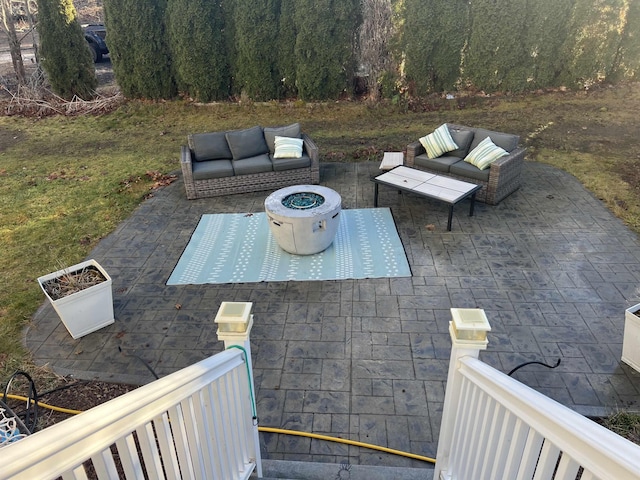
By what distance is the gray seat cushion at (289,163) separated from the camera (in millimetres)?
7258

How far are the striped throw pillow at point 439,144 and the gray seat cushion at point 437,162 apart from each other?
0.32 feet

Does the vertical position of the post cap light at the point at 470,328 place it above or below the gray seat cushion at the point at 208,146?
above

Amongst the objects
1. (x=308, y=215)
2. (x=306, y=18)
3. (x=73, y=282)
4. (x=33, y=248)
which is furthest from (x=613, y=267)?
(x=306, y=18)

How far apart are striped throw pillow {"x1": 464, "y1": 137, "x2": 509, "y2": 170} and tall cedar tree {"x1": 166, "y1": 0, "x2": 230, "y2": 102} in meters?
7.16

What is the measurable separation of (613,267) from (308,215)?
3.61 metres

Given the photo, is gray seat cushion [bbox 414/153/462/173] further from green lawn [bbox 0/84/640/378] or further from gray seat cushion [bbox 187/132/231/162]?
gray seat cushion [bbox 187/132/231/162]

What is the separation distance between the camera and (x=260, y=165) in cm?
720

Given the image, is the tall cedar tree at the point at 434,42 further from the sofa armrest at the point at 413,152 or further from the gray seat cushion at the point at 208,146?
the gray seat cushion at the point at 208,146

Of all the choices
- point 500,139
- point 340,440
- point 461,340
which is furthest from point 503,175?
point 461,340

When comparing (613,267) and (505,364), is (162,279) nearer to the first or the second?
(505,364)

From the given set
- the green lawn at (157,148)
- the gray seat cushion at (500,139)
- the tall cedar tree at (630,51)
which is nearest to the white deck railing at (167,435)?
the green lawn at (157,148)

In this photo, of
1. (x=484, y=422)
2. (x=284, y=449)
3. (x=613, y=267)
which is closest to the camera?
(x=484, y=422)

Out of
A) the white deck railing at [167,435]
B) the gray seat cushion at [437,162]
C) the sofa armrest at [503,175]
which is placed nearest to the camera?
the white deck railing at [167,435]

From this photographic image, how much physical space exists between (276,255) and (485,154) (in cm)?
347
